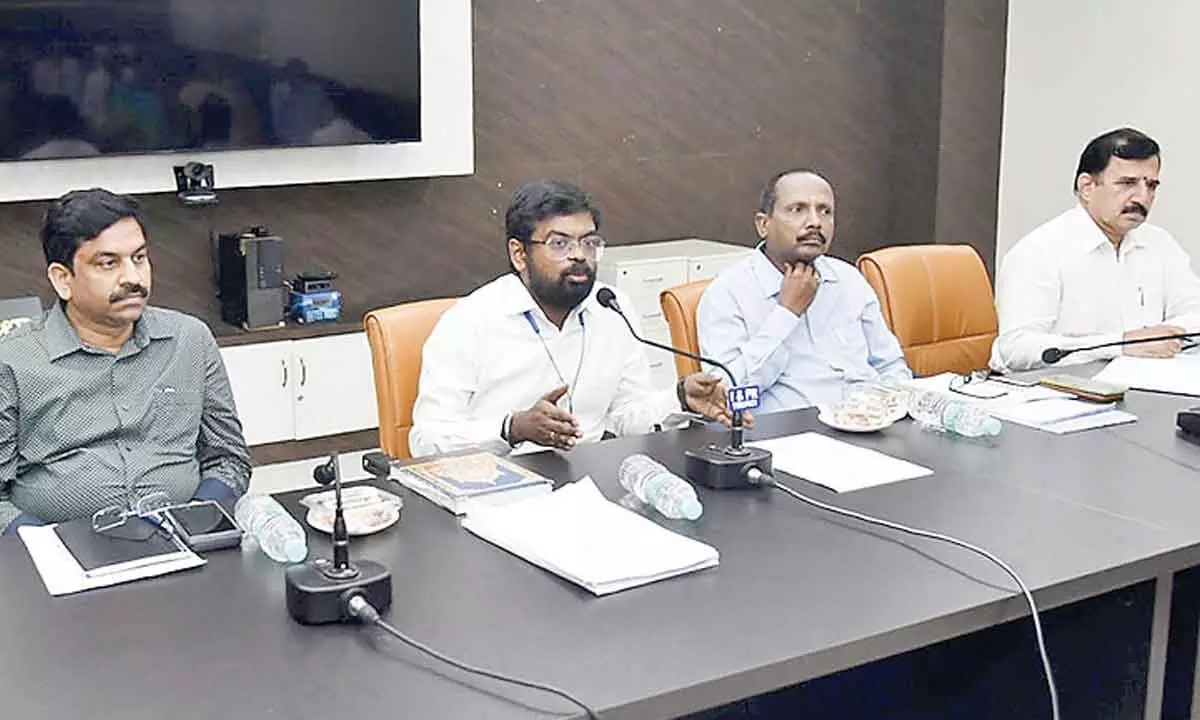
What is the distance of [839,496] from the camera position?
7.02 feet

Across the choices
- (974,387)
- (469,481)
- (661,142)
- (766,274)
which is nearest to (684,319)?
(766,274)

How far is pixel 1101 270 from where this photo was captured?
3.61 m

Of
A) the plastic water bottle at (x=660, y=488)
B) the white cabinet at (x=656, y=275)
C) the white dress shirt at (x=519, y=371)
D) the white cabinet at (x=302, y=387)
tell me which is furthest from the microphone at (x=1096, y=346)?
the white cabinet at (x=302, y=387)

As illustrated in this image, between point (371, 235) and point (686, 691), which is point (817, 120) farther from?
point (686, 691)

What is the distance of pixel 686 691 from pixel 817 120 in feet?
14.1

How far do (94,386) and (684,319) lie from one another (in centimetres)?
130

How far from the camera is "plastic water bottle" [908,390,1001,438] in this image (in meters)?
2.51

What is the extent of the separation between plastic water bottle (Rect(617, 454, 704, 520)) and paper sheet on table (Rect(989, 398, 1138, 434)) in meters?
0.81

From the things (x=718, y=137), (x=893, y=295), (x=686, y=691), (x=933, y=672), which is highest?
(x=718, y=137)

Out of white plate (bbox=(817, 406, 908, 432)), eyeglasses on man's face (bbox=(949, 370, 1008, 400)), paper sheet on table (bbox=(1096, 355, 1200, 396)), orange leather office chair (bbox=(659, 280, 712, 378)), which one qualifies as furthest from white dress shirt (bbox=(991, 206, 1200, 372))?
white plate (bbox=(817, 406, 908, 432))

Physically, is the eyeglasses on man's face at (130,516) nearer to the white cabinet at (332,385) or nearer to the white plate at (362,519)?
the white plate at (362,519)

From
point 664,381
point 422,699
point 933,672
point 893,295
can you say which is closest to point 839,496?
point 933,672

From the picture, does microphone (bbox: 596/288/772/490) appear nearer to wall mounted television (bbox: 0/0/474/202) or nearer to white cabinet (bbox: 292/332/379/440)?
white cabinet (bbox: 292/332/379/440)

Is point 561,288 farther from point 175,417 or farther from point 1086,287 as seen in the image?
point 1086,287
